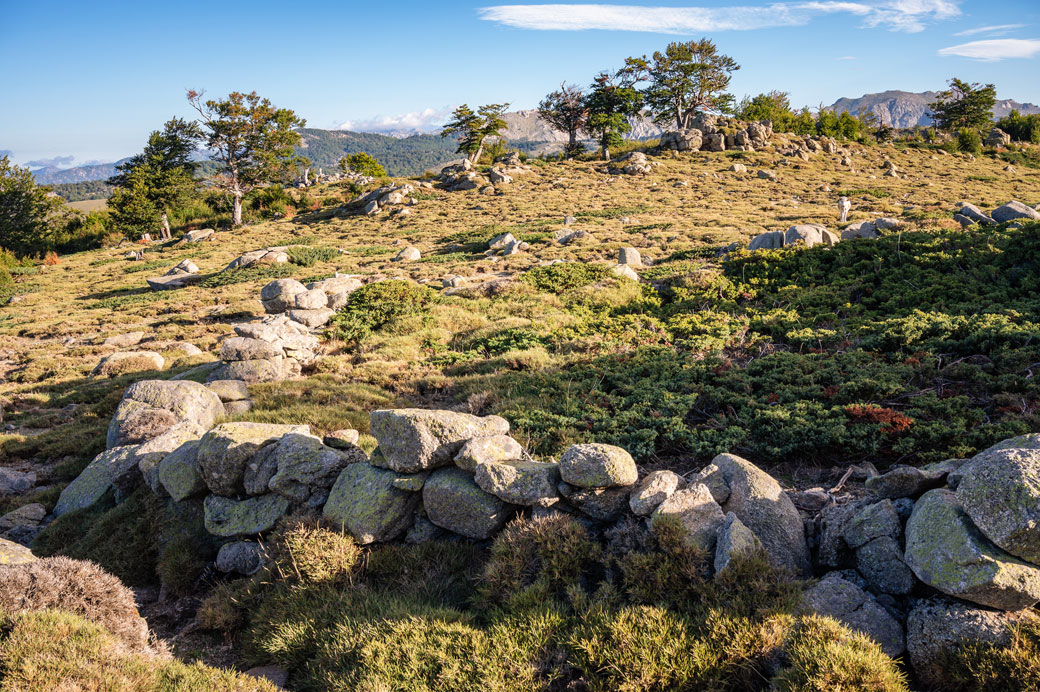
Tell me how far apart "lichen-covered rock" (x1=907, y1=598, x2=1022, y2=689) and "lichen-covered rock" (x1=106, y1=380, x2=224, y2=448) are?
10953 mm

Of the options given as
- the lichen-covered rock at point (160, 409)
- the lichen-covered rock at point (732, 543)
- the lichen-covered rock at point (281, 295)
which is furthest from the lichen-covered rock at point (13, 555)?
the lichen-covered rock at point (281, 295)

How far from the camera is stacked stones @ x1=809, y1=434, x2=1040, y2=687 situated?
13.0ft

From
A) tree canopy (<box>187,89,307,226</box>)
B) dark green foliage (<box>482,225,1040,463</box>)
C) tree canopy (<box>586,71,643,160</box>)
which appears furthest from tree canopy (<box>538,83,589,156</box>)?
dark green foliage (<box>482,225,1040,463</box>)

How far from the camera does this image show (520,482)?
20.5ft

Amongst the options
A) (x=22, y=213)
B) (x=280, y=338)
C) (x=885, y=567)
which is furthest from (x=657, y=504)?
(x=22, y=213)

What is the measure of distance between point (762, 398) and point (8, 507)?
13.0 m

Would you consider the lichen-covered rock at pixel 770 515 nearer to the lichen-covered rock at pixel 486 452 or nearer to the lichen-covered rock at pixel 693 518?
the lichen-covered rock at pixel 693 518

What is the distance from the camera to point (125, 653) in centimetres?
504

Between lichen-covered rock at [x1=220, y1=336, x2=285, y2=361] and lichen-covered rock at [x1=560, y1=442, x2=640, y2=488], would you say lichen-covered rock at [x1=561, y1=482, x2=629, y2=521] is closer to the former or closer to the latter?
lichen-covered rock at [x1=560, y1=442, x2=640, y2=488]

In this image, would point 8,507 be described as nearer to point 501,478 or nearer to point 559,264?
point 501,478

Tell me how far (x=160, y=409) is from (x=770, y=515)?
10.3 meters

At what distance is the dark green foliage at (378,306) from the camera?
17.6 metres

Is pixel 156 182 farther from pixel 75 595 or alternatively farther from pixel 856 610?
pixel 856 610

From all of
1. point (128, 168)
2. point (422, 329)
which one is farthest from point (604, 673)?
point (128, 168)
